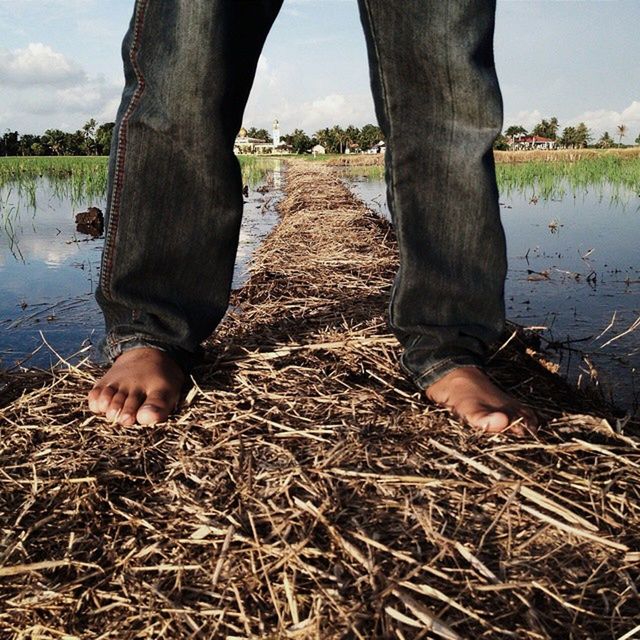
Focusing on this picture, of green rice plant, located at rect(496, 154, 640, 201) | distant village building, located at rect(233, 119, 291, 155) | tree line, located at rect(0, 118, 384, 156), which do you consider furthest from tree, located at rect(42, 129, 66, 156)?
green rice plant, located at rect(496, 154, 640, 201)

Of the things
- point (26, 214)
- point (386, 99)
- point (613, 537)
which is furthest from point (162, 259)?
point (26, 214)

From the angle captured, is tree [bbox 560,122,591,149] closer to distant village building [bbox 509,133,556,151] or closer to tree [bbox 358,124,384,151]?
distant village building [bbox 509,133,556,151]

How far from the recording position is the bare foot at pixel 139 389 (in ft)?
3.28

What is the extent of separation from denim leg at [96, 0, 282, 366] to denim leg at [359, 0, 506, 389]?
26cm

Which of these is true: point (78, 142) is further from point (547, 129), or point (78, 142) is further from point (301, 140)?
point (547, 129)

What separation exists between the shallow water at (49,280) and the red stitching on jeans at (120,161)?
257 millimetres

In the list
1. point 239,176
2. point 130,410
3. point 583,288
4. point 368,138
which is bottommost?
point 583,288

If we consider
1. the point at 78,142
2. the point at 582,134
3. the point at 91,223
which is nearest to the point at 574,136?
the point at 582,134

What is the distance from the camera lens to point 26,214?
17.0 feet

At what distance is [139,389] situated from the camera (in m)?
1.05

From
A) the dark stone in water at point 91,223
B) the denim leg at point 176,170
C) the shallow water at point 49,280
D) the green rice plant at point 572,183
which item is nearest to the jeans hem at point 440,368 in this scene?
the denim leg at point 176,170

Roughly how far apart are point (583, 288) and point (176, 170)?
7.28 feet

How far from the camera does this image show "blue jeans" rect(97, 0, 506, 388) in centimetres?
109

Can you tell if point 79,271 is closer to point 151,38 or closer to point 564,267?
point 151,38
